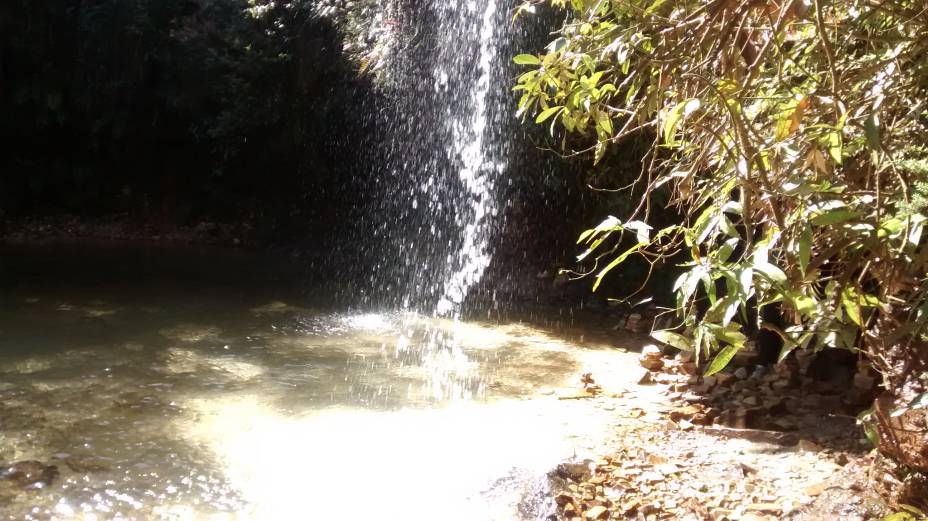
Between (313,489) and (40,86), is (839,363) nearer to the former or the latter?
(313,489)

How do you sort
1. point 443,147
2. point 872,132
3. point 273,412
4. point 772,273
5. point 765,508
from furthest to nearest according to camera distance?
point 443,147 → point 273,412 → point 765,508 → point 872,132 → point 772,273

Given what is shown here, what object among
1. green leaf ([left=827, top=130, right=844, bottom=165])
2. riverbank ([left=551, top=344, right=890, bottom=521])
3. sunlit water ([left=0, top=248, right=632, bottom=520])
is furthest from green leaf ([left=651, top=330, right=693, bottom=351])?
sunlit water ([left=0, top=248, right=632, bottom=520])

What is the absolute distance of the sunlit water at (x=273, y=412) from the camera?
2.87 metres

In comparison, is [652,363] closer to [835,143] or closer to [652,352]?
[652,352]

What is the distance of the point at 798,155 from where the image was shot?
2035 mm

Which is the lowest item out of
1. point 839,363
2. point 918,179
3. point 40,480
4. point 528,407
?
point 40,480

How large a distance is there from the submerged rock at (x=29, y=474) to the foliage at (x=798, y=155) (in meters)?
2.36

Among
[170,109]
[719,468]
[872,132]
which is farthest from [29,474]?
[170,109]

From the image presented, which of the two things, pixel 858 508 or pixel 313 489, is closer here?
pixel 858 508

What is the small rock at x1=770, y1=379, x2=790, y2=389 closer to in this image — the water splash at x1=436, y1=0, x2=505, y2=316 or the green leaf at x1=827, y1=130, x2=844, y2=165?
the green leaf at x1=827, y1=130, x2=844, y2=165

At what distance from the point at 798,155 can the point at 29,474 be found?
3035 mm

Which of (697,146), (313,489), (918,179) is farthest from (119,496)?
(918,179)

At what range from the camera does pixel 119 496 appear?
2.87 m

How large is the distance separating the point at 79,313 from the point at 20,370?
1526mm
